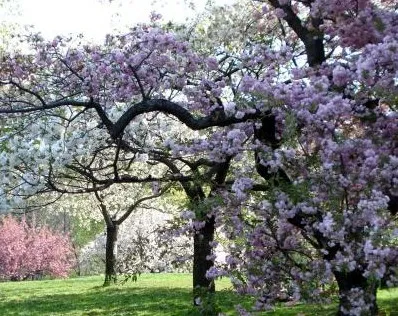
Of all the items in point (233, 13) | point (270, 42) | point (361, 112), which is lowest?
point (361, 112)

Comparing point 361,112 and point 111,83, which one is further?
point 111,83

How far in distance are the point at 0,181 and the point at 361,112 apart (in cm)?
512

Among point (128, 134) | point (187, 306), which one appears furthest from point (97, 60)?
point (187, 306)

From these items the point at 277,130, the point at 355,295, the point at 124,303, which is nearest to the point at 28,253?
the point at 124,303

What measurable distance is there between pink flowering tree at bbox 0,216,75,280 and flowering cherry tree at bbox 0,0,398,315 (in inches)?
1501

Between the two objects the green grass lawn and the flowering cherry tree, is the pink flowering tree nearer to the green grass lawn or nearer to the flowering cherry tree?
the green grass lawn

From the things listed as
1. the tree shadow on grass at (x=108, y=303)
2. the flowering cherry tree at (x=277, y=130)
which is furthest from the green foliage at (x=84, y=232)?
the flowering cherry tree at (x=277, y=130)

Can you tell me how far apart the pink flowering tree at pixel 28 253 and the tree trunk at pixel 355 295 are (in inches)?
1643

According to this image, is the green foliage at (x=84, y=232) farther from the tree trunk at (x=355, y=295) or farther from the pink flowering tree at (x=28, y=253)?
the tree trunk at (x=355, y=295)

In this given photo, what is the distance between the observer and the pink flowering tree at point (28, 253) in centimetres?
4538

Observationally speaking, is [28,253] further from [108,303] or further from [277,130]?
[277,130]

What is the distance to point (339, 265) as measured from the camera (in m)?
5.05

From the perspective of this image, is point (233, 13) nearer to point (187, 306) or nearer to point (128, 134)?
point (128, 134)

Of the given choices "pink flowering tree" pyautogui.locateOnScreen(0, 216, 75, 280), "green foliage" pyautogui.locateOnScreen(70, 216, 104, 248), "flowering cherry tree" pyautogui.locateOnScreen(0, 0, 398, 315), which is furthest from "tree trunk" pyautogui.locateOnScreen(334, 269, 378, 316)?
"pink flowering tree" pyautogui.locateOnScreen(0, 216, 75, 280)
